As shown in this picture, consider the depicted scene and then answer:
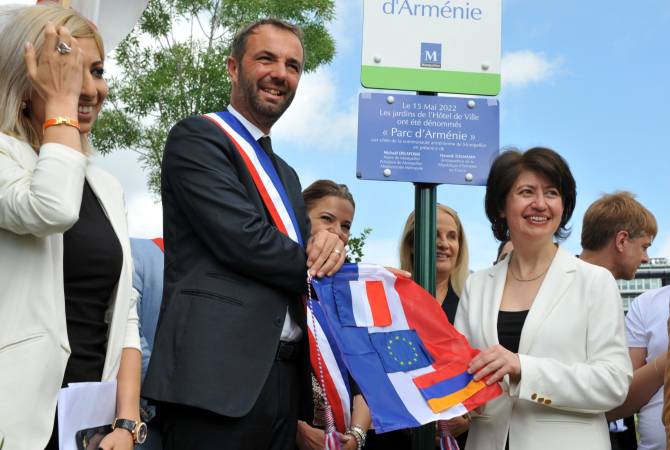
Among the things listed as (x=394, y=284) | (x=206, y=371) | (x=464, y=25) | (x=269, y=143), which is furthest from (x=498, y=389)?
(x=464, y=25)

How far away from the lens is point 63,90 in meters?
2.43

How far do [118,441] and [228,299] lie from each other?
2.23ft

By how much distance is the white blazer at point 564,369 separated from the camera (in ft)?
10.5

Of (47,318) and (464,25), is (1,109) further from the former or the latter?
(464,25)

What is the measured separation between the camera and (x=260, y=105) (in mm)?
3479

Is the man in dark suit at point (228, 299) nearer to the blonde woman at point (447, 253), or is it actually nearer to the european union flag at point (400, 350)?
the european union flag at point (400, 350)

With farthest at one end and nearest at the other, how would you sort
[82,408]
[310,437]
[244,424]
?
[310,437] → [244,424] → [82,408]

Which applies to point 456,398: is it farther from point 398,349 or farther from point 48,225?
point 48,225

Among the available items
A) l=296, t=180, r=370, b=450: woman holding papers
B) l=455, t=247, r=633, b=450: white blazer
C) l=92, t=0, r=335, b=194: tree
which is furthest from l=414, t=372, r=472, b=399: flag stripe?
l=92, t=0, r=335, b=194: tree

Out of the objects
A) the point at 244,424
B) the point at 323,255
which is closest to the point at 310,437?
the point at 244,424

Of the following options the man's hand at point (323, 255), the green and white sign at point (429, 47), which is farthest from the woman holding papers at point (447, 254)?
the man's hand at point (323, 255)

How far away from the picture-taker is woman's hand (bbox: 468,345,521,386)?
10.5ft

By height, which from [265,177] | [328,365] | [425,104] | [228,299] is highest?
[425,104]

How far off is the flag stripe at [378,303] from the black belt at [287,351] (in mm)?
388
